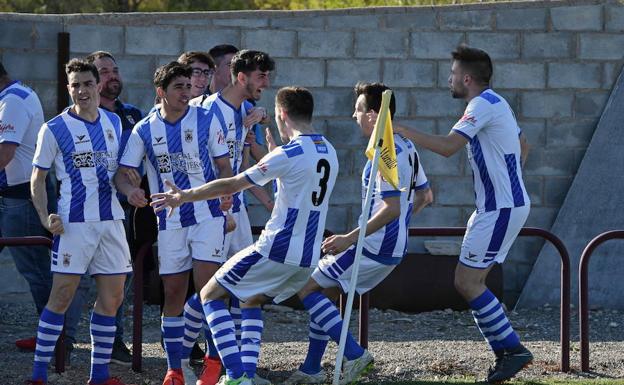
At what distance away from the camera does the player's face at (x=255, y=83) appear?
8.62 metres

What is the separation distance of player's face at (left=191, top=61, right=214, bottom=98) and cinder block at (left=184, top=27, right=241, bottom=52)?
84.3 inches

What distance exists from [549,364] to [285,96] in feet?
9.50

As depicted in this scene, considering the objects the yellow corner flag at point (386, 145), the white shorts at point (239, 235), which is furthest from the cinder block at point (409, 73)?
the yellow corner flag at point (386, 145)

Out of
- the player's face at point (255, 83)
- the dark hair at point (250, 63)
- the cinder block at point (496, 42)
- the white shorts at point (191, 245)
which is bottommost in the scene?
the white shorts at point (191, 245)

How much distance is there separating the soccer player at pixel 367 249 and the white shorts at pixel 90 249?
3.99ft

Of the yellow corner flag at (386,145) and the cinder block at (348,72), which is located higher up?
the cinder block at (348,72)

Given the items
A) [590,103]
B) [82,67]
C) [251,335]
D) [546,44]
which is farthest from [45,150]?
[590,103]

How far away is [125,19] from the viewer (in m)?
11.4

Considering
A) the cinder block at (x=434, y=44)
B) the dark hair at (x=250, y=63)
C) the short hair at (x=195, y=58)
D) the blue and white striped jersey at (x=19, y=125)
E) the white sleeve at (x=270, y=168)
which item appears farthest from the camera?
the cinder block at (x=434, y=44)

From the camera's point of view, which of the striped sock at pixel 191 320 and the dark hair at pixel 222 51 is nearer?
the striped sock at pixel 191 320

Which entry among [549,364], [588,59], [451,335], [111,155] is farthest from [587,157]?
[111,155]

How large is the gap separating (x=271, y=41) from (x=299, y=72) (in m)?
0.37

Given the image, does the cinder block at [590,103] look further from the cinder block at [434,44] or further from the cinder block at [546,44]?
the cinder block at [434,44]

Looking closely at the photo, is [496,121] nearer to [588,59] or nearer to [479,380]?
[479,380]
